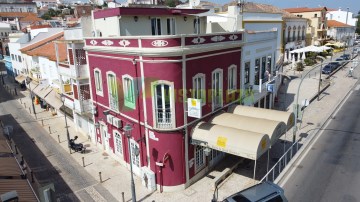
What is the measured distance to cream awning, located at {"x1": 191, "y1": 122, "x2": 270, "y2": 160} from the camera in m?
14.4

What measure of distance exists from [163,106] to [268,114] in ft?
24.3

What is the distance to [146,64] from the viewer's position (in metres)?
15.2

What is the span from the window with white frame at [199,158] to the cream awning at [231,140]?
1.19 metres

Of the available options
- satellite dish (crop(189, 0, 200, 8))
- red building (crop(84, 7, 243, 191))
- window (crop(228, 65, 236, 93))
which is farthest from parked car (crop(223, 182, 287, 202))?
satellite dish (crop(189, 0, 200, 8))

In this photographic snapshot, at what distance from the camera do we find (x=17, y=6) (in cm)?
13938

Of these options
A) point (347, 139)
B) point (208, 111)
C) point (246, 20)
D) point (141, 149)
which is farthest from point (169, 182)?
point (246, 20)

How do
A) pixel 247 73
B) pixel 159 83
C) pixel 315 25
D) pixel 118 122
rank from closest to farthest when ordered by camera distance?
1. pixel 159 83
2. pixel 118 122
3. pixel 247 73
4. pixel 315 25

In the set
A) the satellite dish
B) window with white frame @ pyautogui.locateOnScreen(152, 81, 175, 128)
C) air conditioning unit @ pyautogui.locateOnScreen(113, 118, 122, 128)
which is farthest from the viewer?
the satellite dish

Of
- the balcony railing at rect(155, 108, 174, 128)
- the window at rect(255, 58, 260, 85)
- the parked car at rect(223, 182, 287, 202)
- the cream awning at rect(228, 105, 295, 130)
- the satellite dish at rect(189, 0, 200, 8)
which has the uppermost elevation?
the satellite dish at rect(189, 0, 200, 8)

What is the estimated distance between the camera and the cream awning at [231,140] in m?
14.4

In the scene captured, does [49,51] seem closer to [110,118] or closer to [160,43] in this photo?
[110,118]

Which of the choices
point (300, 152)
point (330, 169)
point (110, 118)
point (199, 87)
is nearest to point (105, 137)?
point (110, 118)

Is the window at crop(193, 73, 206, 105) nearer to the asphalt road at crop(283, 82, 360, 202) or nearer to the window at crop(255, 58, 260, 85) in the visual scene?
the asphalt road at crop(283, 82, 360, 202)

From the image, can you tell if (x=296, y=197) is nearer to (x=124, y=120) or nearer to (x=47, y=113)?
(x=124, y=120)
